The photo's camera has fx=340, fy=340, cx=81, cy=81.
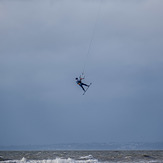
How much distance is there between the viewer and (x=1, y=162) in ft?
137

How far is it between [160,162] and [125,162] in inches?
162

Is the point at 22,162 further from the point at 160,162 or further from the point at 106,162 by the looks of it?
the point at 160,162

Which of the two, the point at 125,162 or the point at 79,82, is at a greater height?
the point at 79,82

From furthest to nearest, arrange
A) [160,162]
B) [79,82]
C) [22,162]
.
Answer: [79,82] < [22,162] < [160,162]

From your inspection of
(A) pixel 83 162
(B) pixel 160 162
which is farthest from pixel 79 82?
(B) pixel 160 162

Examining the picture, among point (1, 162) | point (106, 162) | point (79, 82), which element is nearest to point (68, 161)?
point (106, 162)

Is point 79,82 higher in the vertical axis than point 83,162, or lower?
higher

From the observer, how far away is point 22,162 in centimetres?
4175

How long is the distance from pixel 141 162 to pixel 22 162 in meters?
14.4

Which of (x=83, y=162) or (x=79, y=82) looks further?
(x=79, y=82)

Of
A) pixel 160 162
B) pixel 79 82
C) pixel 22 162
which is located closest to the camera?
pixel 160 162

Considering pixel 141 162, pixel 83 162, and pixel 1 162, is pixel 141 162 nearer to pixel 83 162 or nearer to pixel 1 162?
pixel 83 162

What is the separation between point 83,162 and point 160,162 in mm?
8922

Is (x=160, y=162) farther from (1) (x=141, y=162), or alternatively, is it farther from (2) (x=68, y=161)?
(2) (x=68, y=161)
